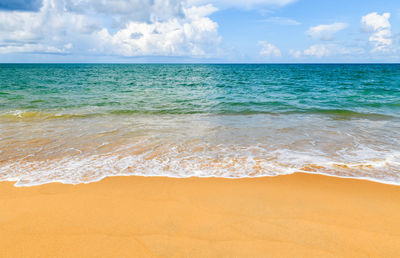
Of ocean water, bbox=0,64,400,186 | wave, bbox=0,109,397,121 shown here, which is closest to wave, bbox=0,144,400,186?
ocean water, bbox=0,64,400,186

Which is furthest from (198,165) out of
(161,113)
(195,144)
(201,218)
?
(161,113)

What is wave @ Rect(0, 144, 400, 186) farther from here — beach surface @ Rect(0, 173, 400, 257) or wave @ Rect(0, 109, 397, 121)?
wave @ Rect(0, 109, 397, 121)

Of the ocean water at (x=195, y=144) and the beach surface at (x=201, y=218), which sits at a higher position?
the ocean water at (x=195, y=144)

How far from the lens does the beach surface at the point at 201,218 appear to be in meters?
2.73

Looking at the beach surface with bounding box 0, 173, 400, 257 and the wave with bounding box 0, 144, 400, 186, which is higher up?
the wave with bounding box 0, 144, 400, 186

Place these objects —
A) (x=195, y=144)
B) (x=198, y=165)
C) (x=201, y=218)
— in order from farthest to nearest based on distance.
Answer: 1. (x=195, y=144)
2. (x=198, y=165)
3. (x=201, y=218)

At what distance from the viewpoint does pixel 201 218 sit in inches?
130

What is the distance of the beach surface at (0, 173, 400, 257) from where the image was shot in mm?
2734

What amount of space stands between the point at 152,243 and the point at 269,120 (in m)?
8.32

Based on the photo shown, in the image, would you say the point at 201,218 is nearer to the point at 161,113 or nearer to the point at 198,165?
the point at 198,165

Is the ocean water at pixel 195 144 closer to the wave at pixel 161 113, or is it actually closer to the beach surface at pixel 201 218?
the wave at pixel 161 113

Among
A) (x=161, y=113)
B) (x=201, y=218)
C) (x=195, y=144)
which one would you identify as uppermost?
(x=161, y=113)

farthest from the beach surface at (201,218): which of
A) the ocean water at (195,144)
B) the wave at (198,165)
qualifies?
the ocean water at (195,144)

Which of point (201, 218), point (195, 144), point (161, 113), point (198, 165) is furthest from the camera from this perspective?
point (161, 113)
